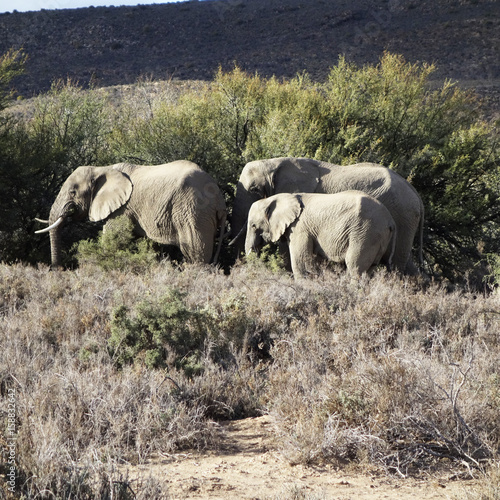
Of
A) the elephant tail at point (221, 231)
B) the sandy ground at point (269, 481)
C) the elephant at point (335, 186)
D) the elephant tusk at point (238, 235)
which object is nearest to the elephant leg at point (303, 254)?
the elephant at point (335, 186)

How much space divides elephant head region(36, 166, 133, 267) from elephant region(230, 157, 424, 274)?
206 centimetres

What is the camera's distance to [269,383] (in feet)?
18.3

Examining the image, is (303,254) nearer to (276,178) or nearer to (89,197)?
(276,178)

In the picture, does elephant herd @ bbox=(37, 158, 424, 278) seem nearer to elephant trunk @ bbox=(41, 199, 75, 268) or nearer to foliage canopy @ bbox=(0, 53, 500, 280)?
elephant trunk @ bbox=(41, 199, 75, 268)

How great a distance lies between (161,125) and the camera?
14.8 metres

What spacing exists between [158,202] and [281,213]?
2.39 m

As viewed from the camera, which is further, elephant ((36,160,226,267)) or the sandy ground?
elephant ((36,160,226,267))

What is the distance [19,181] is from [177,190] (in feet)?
16.4

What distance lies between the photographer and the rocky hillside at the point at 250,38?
177 ft

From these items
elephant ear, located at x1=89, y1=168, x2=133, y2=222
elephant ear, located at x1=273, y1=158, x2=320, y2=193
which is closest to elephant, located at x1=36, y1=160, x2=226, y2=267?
elephant ear, located at x1=89, y1=168, x2=133, y2=222

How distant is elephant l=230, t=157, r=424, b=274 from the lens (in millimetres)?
10922

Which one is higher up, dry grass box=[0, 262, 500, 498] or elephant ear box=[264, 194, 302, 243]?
elephant ear box=[264, 194, 302, 243]

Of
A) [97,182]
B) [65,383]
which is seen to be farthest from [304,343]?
[97,182]

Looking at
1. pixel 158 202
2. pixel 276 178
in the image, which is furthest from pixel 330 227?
pixel 158 202
